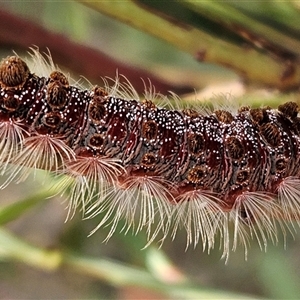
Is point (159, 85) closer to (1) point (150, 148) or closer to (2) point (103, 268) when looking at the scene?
(2) point (103, 268)

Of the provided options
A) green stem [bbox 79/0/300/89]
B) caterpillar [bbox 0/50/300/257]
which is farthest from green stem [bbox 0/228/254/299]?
green stem [bbox 79/0/300/89]

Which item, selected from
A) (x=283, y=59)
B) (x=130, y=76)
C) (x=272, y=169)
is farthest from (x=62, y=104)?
(x=283, y=59)

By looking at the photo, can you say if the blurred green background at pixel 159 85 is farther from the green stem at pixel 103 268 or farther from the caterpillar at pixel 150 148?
the caterpillar at pixel 150 148

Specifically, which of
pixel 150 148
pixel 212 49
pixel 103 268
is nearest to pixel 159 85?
pixel 212 49

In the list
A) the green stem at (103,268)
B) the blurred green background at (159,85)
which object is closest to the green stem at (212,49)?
the blurred green background at (159,85)

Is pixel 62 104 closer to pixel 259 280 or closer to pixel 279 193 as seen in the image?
pixel 279 193
